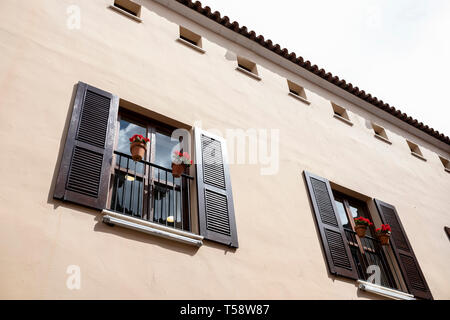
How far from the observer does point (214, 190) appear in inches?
230

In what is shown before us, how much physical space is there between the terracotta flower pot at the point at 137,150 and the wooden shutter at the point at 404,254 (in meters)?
4.67

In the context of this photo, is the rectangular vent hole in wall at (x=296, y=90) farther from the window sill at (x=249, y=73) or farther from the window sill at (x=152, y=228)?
the window sill at (x=152, y=228)

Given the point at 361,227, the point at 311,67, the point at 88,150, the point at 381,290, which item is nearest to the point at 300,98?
the point at 311,67

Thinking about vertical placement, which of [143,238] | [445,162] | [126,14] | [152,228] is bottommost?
[143,238]

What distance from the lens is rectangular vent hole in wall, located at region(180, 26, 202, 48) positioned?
849 cm

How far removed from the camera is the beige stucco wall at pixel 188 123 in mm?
4195

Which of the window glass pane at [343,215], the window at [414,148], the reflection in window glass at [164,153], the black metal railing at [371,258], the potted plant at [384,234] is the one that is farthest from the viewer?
the window at [414,148]

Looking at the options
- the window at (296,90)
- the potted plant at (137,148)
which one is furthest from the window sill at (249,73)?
the potted plant at (137,148)

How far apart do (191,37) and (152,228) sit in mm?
4986

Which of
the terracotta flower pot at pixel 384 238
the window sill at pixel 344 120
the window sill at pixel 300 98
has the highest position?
the window sill at pixel 300 98

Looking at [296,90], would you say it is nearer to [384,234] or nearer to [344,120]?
[344,120]

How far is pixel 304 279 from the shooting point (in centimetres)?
568

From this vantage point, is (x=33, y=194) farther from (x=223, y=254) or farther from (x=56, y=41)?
(x=56, y=41)

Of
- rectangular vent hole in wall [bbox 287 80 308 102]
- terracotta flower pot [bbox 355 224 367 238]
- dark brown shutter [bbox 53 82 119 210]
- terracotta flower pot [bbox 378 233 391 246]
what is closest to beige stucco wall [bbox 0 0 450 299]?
dark brown shutter [bbox 53 82 119 210]
